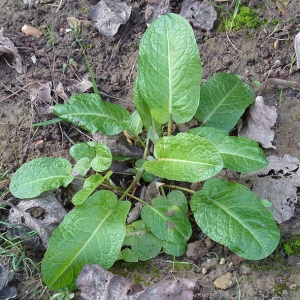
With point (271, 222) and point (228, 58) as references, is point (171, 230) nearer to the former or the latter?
point (271, 222)

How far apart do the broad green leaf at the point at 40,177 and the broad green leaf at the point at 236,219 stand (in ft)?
2.47

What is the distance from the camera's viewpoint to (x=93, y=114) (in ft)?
8.75

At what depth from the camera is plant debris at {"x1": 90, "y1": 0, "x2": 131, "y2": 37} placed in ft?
10.8

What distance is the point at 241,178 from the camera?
269cm

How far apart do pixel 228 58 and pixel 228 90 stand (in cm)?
38

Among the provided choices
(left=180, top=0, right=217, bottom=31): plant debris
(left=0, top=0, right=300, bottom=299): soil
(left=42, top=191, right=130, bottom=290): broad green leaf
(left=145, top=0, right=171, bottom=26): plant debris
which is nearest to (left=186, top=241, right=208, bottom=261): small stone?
(left=0, top=0, right=300, bottom=299): soil

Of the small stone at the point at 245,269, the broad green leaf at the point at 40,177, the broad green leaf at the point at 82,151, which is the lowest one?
the small stone at the point at 245,269

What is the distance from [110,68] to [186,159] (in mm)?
1153

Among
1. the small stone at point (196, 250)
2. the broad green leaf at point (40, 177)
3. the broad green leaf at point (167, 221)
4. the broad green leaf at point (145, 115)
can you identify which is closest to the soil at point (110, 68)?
the small stone at point (196, 250)

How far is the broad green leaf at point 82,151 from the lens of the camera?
258 centimetres

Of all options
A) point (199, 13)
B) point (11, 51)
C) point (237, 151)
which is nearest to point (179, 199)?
point (237, 151)

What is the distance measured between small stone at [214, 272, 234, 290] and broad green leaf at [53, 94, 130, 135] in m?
0.99

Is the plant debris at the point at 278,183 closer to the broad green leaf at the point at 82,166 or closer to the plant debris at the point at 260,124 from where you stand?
the plant debris at the point at 260,124

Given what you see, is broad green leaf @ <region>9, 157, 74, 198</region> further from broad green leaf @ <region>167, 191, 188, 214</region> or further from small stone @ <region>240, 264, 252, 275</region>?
small stone @ <region>240, 264, 252, 275</region>
